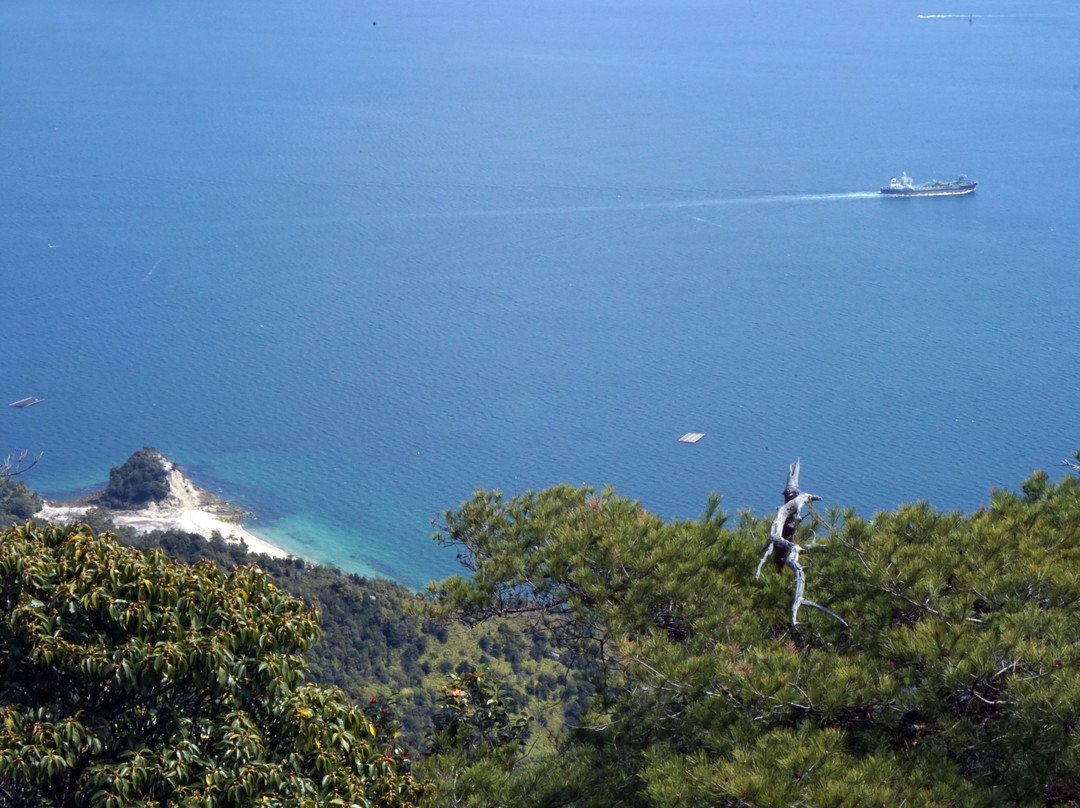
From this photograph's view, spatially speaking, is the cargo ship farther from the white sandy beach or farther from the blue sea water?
the white sandy beach

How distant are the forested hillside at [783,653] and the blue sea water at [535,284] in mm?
22094

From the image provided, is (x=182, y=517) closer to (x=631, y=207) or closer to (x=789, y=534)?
(x=789, y=534)

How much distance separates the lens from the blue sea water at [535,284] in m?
32.8

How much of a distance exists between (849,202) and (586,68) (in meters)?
39.7

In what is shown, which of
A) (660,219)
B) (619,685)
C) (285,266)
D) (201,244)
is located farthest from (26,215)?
(619,685)

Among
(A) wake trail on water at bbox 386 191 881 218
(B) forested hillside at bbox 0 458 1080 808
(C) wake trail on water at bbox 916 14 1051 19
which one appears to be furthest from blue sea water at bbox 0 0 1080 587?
(C) wake trail on water at bbox 916 14 1051 19

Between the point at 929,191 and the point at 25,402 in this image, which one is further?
the point at 929,191

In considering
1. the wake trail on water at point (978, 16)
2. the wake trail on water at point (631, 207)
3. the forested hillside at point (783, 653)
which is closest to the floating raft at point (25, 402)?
the wake trail on water at point (631, 207)

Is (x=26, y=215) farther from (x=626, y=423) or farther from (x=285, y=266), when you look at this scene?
(x=626, y=423)

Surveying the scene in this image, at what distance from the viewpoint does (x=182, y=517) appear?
29031 millimetres

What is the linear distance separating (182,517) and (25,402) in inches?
428

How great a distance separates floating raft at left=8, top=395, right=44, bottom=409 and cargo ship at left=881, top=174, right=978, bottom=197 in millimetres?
39718

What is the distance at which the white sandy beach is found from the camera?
90.9 ft

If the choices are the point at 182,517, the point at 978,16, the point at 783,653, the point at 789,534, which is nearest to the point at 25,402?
the point at 182,517
